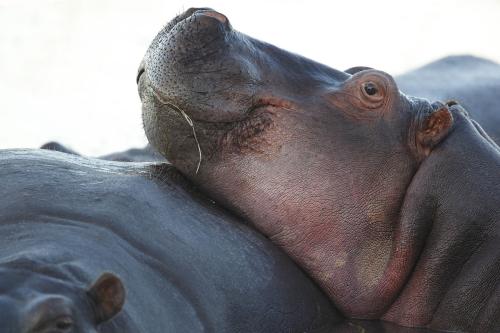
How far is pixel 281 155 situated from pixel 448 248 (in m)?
0.77

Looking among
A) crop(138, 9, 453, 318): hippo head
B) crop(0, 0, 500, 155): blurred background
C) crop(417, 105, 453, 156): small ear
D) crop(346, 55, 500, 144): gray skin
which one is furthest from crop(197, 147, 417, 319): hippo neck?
crop(0, 0, 500, 155): blurred background

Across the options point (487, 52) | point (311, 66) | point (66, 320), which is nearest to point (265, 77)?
point (311, 66)

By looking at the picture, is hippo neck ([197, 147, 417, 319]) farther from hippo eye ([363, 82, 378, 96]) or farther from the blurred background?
the blurred background

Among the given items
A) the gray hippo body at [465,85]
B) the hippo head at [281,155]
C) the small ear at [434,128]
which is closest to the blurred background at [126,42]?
the gray hippo body at [465,85]

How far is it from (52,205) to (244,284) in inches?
31.9

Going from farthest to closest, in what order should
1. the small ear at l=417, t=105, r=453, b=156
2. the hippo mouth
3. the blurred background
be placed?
the blurred background, the small ear at l=417, t=105, r=453, b=156, the hippo mouth

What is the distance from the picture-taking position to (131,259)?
13.9ft

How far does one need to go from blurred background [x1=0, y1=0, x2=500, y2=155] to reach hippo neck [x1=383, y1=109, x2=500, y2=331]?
7.91 metres

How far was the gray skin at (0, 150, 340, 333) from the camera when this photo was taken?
3.42m

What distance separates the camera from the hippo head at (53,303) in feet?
10.5

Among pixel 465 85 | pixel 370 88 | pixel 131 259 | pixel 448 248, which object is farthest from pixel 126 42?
pixel 131 259

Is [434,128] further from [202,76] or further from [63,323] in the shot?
[63,323]

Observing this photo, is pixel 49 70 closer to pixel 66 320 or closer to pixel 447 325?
pixel 447 325

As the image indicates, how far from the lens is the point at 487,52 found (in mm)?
14945
